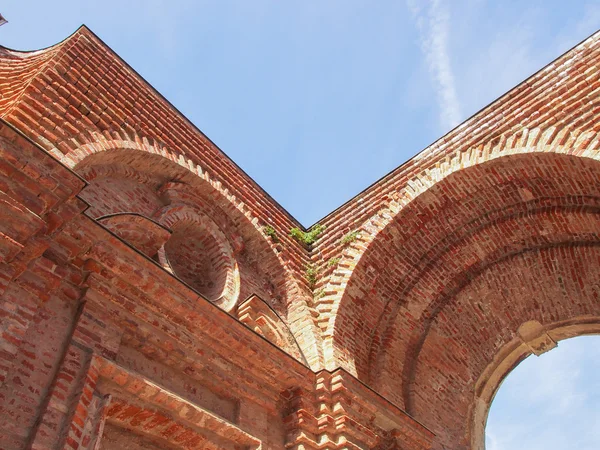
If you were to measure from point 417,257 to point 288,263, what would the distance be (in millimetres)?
1785

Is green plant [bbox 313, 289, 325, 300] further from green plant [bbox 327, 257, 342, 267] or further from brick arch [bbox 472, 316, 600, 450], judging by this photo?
brick arch [bbox 472, 316, 600, 450]

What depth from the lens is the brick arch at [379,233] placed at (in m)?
6.18

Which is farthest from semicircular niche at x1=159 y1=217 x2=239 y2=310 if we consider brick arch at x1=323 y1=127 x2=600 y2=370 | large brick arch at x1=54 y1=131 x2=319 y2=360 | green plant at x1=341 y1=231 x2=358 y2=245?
green plant at x1=341 y1=231 x2=358 y2=245

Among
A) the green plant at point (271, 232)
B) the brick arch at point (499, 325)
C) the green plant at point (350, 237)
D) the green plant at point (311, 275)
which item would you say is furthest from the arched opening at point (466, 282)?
the green plant at point (271, 232)

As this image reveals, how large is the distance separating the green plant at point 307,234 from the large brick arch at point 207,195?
26.6 inches

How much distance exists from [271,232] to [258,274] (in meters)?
0.62

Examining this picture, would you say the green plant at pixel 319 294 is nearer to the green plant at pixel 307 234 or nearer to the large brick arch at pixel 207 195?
the large brick arch at pixel 207 195

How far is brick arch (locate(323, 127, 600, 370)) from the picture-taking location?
6176 millimetres

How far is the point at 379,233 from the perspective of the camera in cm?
701

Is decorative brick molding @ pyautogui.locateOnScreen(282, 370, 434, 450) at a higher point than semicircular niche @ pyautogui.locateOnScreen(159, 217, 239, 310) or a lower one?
lower

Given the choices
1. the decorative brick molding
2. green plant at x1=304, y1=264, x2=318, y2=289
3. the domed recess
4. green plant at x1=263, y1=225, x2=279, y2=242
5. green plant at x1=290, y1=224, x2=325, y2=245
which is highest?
green plant at x1=290, y1=224, x2=325, y2=245

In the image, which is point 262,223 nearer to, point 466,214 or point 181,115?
point 181,115

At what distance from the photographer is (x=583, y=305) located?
7.77 meters

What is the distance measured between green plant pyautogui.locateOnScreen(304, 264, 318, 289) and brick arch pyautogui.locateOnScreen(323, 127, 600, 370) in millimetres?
365
